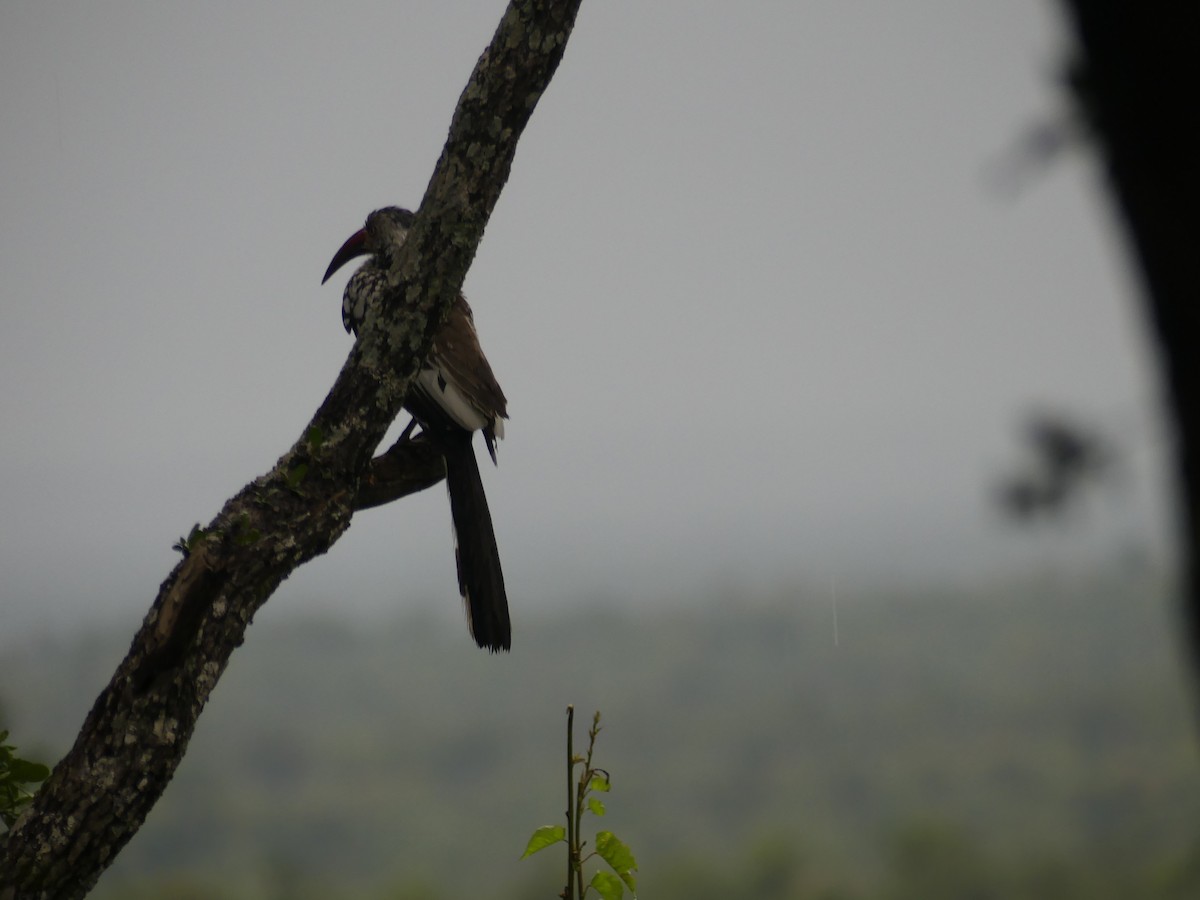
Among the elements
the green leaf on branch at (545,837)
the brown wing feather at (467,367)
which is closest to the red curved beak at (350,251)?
the brown wing feather at (467,367)

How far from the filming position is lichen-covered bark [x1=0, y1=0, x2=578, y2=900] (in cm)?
181

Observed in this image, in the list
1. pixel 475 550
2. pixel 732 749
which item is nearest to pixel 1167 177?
pixel 475 550

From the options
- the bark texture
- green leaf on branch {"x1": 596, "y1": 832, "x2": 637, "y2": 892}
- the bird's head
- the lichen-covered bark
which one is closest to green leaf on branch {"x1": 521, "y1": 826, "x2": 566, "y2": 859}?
green leaf on branch {"x1": 596, "y1": 832, "x2": 637, "y2": 892}

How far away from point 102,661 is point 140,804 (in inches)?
1340

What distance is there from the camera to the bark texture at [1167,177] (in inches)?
37.9

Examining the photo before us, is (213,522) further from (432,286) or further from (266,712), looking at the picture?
(266,712)

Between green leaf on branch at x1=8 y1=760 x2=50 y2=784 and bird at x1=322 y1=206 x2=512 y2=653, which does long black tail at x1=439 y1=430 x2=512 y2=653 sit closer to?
bird at x1=322 y1=206 x2=512 y2=653

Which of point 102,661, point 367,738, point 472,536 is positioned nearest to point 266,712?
point 367,738

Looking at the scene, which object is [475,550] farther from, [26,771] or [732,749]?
[732,749]

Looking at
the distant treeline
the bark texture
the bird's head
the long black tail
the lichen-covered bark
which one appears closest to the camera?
the bark texture

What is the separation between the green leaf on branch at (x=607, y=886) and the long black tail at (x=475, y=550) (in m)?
1.47

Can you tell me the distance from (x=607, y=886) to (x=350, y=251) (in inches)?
117

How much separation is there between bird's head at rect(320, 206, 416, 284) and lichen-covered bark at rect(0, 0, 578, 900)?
1604mm

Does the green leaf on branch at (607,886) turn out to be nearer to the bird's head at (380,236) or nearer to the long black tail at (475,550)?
the long black tail at (475,550)
